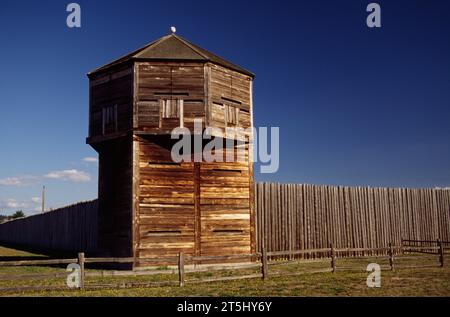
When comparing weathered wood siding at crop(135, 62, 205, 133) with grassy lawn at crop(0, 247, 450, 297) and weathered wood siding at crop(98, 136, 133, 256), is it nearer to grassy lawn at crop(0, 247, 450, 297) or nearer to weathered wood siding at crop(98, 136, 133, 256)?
weathered wood siding at crop(98, 136, 133, 256)

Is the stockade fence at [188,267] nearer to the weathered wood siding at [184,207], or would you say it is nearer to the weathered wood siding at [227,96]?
the weathered wood siding at [184,207]

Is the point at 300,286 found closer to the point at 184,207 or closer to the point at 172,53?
the point at 184,207

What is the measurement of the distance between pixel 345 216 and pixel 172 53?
1137 cm

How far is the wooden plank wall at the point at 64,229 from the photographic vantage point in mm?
26766

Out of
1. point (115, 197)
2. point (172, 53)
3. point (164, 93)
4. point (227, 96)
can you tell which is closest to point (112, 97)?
point (164, 93)

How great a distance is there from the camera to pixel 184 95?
17.4 meters

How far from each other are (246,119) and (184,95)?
10.1ft

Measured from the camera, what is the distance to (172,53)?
18.0m

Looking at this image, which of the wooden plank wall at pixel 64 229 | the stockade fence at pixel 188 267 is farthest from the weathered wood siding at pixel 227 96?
the wooden plank wall at pixel 64 229

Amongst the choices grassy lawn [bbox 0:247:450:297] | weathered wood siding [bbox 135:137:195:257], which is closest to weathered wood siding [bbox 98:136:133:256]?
weathered wood siding [bbox 135:137:195:257]

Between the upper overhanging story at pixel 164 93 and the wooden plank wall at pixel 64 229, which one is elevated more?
the upper overhanging story at pixel 164 93

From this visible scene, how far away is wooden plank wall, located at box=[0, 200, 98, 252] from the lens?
2677 cm

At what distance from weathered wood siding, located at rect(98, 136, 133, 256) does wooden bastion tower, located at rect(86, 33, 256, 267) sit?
4 cm
